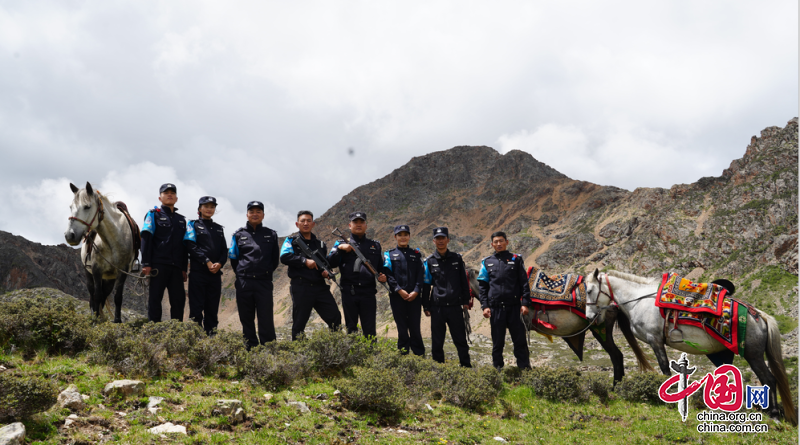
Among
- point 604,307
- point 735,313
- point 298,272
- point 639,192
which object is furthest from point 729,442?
point 639,192

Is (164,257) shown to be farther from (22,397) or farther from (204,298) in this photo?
(22,397)

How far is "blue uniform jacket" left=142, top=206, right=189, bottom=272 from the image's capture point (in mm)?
7023

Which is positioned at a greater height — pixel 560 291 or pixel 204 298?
pixel 204 298

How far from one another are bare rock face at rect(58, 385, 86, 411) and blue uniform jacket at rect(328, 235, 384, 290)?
4187 millimetres

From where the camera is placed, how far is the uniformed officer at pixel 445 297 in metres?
7.92

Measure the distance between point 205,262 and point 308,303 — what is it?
71.3 inches

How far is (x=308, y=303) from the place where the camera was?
7.16 meters

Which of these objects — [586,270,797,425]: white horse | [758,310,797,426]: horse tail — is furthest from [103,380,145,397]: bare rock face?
[758,310,797,426]: horse tail

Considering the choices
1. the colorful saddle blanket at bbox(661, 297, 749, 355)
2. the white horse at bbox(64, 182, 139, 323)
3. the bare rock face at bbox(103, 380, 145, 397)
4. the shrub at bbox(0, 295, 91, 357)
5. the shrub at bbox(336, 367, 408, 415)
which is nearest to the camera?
the bare rock face at bbox(103, 380, 145, 397)

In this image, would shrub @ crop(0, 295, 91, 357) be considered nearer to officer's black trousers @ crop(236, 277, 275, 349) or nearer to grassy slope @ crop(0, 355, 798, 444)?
grassy slope @ crop(0, 355, 798, 444)

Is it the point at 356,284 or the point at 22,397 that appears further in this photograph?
the point at 356,284

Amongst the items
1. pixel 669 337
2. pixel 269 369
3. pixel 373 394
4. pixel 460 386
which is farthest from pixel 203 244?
pixel 669 337

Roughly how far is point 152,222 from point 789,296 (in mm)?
46144

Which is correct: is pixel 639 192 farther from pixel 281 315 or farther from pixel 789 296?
pixel 281 315
